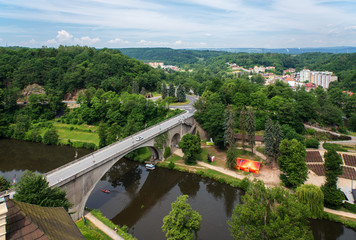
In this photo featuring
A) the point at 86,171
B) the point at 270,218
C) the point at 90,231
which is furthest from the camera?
the point at 86,171

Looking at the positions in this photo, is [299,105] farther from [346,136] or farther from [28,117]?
[28,117]

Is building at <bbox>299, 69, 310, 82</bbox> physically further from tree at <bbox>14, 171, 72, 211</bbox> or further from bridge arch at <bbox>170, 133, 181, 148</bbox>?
tree at <bbox>14, 171, 72, 211</bbox>

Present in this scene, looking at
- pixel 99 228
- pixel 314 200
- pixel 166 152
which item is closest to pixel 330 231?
pixel 314 200

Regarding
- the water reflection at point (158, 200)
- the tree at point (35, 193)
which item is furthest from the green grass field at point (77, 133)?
the tree at point (35, 193)

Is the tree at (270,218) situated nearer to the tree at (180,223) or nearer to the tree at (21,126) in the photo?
the tree at (180,223)

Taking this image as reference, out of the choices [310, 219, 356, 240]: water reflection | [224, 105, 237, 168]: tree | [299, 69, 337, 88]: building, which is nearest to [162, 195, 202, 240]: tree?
[310, 219, 356, 240]: water reflection

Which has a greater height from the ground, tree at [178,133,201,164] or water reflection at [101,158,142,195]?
tree at [178,133,201,164]

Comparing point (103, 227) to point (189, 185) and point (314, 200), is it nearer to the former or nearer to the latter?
point (189, 185)
